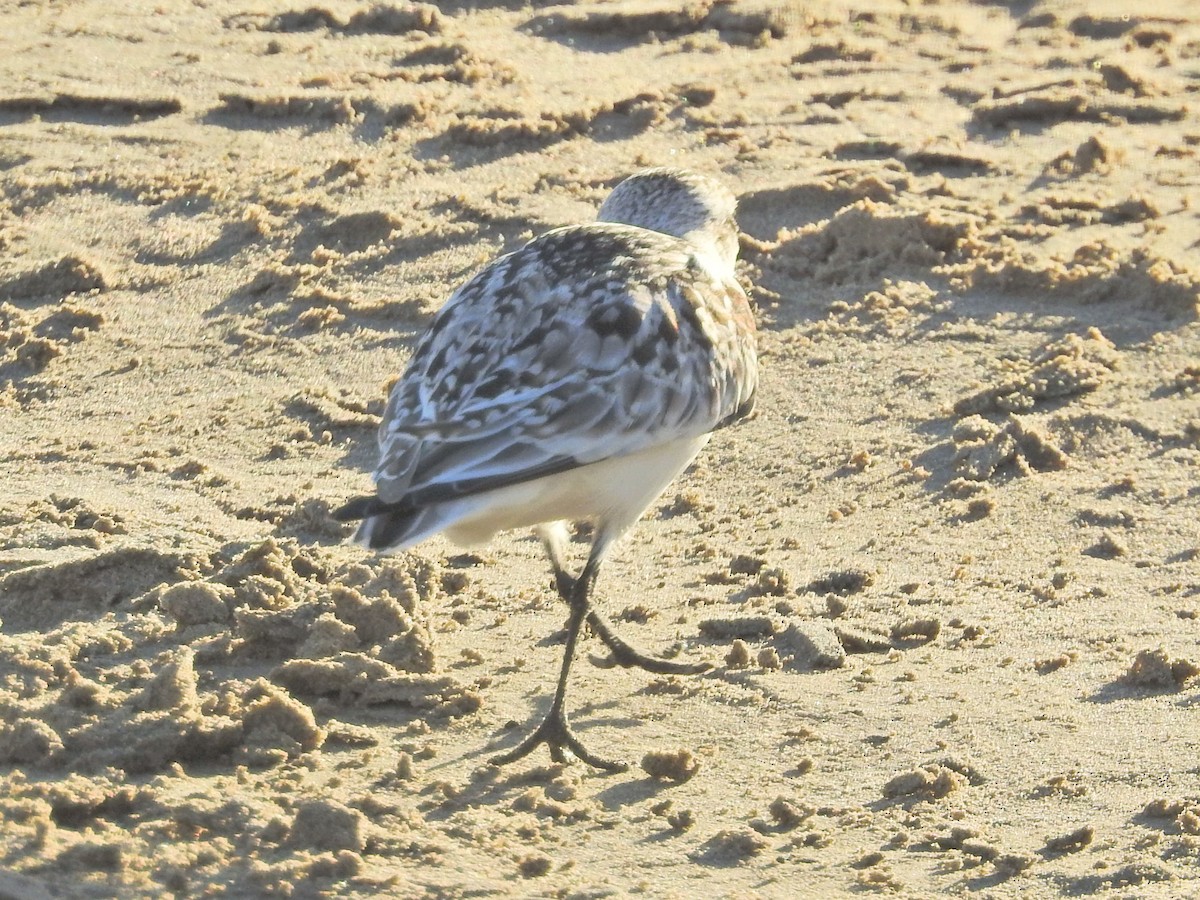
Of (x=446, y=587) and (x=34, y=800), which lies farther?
(x=446, y=587)

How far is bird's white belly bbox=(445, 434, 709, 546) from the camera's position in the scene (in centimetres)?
479

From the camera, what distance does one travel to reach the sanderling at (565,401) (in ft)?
15.5

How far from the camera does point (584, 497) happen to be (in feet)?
16.8

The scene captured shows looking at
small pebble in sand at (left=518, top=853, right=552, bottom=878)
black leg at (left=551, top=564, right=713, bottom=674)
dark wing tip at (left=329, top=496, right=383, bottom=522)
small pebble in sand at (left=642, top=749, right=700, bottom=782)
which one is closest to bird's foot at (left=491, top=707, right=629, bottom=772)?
small pebble in sand at (left=642, top=749, right=700, bottom=782)

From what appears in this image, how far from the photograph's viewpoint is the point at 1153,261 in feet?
25.6

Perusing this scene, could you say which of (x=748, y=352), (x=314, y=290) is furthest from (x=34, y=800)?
(x=314, y=290)

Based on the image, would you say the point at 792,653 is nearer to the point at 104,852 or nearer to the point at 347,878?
the point at 347,878

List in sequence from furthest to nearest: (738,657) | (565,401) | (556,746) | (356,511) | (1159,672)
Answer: (738,657)
(1159,672)
(565,401)
(556,746)
(356,511)

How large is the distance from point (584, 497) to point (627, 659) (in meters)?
0.62

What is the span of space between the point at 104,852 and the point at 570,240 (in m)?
2.55

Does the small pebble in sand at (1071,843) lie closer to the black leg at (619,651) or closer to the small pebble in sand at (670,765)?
the small pebble in sand at (670,765)

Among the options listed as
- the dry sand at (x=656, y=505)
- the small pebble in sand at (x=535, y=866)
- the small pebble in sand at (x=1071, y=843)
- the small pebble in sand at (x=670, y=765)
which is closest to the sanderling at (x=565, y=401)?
the small pebble in sand at (x=670, y=765)

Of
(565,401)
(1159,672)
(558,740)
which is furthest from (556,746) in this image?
(1159,672)

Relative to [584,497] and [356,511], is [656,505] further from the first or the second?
[356,511]
